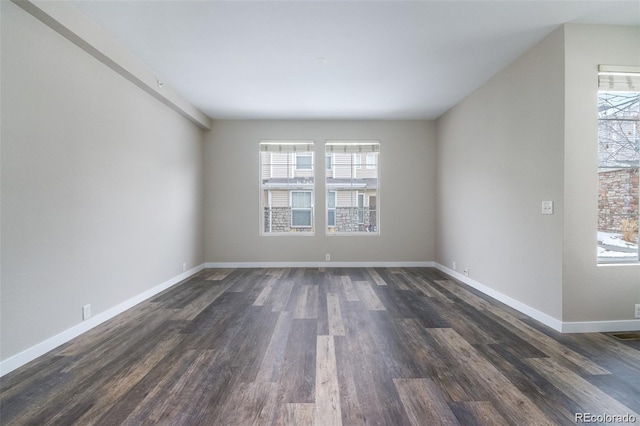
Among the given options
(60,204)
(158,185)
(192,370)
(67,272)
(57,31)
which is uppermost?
(57,31)

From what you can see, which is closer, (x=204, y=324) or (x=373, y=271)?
(x=204, y=324)

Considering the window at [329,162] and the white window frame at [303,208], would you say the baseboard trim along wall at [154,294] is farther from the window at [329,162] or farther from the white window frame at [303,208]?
the window at [329,162]

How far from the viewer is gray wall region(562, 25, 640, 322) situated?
8.29ft

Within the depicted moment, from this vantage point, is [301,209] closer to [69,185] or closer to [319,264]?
[319,264]

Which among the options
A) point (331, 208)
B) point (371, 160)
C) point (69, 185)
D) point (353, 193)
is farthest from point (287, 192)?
point (69, 185)

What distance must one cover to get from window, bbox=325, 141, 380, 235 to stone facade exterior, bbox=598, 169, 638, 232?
3206 mm

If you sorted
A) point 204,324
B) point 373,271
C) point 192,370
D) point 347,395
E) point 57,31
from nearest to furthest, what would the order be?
point 347,395 < point 192,370 < point 57,31 < point 204,324 < point 373,271

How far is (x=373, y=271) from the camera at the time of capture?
5004 millimetres

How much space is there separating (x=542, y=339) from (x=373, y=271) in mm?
2777

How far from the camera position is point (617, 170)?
8.47 ft

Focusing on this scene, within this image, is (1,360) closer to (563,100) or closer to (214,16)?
(214,16)

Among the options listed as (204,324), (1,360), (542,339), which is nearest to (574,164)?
(542,339)

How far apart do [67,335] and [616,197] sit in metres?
5.14

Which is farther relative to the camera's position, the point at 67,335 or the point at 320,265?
the point at 320,265
